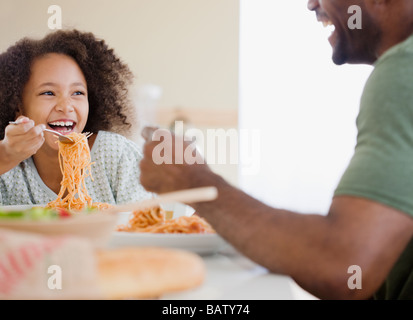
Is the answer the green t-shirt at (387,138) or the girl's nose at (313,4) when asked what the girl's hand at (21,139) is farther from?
the green t-shirt at (387,138)

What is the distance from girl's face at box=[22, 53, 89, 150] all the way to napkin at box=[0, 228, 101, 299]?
1.91 meters

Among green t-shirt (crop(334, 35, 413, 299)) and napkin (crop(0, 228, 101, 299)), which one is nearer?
napkin (crop(0, 228, 101, 299))

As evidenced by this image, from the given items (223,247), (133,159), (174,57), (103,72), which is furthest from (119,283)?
(174,57)

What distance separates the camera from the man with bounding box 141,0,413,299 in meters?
0.87

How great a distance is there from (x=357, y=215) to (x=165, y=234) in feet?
1.09

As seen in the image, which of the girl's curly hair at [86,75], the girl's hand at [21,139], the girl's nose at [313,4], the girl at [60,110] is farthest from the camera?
the girl's curly hair at [86,75]

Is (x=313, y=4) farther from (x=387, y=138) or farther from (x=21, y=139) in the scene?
(x=21, y=139)

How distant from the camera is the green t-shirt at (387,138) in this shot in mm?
880

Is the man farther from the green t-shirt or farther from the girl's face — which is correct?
the girl's face

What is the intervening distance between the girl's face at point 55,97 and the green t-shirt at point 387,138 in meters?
1.69

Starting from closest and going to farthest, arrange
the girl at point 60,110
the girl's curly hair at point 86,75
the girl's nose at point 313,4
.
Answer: the girl's nose at point 313,4
the girl at point 60,110
the girl's curly hair at point 86,75

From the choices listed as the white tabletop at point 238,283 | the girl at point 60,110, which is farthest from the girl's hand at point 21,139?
the white tabletop at point 238,283

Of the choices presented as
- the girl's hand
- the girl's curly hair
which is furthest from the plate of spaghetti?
the girl's curly hair

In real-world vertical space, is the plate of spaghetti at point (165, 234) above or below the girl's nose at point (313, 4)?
below
